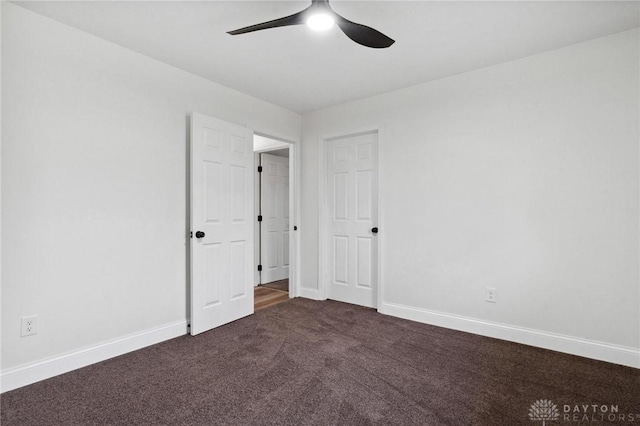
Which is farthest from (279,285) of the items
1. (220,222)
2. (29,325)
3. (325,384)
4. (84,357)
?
(29,325)

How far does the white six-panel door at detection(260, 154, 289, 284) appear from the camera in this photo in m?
5.09

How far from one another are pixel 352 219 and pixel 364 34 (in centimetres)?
234

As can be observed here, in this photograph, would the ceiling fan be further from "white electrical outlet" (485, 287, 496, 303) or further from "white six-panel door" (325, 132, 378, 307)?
"white electrical outlet" (485, 287, 496, 303)

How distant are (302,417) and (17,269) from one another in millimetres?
2040

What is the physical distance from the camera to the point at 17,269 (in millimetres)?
2021

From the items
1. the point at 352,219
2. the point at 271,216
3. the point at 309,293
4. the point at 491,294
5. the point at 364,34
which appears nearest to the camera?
→ the point at 364,34

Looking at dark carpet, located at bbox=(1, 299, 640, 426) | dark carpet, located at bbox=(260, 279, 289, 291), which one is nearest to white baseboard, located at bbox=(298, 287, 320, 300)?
dark carpet, located at bbox=(260, 279, 289, 291)

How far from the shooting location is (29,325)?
6.79 ft

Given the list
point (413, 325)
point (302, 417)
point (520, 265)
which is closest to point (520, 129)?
point (520, 265)

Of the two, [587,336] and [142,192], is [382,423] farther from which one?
[142,192]

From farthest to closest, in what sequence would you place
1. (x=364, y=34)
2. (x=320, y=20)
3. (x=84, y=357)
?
(x=84, y=357), (x=364, y=34), (x=320, y=20)

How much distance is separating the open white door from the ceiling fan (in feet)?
4.75

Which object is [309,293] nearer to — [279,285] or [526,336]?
[279,285]

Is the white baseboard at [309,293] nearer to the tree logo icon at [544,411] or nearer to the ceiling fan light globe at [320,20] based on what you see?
the tree logo icon at [544,411]
